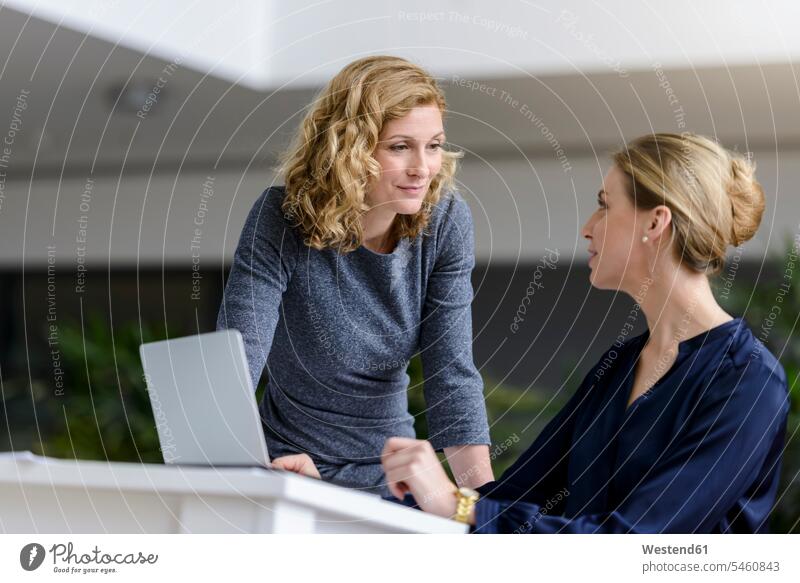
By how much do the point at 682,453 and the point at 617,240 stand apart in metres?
0.36

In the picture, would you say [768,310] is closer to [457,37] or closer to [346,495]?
[457,37]

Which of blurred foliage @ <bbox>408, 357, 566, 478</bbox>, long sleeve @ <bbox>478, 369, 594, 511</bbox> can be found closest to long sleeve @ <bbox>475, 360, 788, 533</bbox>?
long sleeve @ <bbox>478, 369, 594, 511</bbox>

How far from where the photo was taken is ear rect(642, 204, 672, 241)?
1534mm

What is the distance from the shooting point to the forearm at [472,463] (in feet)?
6.33

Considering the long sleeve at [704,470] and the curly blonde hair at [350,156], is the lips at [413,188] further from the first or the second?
the long sleeve at [704,470]

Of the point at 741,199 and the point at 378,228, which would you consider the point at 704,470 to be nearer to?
the point at 741,199

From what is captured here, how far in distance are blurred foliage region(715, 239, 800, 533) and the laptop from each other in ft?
7.95

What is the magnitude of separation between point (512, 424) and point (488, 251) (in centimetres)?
96

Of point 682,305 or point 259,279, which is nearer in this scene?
point 682,305

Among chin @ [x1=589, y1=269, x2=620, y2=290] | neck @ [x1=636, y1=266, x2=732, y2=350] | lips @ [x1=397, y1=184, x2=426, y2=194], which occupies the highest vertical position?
lips @ [x1=397, y1=184, x2=426, y2=194]

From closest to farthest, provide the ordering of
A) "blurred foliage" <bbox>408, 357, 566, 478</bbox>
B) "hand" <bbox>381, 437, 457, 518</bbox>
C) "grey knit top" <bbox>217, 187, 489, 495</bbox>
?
"hand" <bbox>381, 437, 457, 518</bbox> < "grey knit top" <bbox>217, 187, 489, 495</bbox> < "blurred foliage" <bbox>408, 357, 566, 478</bbox>

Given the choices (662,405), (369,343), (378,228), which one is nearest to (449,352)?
(369,343)

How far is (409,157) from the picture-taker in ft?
6.09

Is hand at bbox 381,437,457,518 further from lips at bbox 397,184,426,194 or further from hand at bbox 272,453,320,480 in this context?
lips at bbox 397,184,426,194
